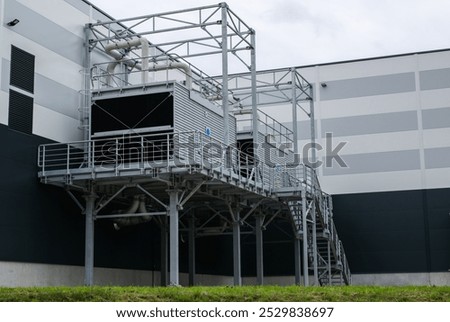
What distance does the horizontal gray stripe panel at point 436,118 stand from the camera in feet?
147

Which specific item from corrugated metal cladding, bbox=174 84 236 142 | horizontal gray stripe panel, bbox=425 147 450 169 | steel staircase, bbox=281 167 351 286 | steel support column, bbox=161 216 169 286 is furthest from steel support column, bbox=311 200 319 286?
horizontal gray stripe panel, bbox=425 147 450 169

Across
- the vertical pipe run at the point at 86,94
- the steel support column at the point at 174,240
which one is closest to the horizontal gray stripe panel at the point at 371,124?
the vertical pipe run at the point at 86,94

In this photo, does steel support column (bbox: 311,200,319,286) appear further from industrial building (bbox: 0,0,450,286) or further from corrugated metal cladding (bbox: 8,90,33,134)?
corrugated metal cladding (bbox: 8,90,33,134)

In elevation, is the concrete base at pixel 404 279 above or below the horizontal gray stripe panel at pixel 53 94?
below

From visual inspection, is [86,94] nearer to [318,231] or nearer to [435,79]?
[318,231]

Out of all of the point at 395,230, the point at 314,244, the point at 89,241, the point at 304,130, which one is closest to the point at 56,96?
the point at 89,241

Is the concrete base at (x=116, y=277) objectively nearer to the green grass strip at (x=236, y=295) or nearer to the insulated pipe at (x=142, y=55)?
the green grass strip at (x=236, y=295)

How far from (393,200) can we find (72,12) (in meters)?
22.0

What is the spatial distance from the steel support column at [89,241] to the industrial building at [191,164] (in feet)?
0.29

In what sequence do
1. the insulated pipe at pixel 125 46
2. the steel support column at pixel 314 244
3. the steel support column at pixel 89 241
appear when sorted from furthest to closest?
the steel support column at pixel 314 244
the insulated pipe at pixel 125 46
the steel support column at pixel 89 241

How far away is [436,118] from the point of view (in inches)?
1768

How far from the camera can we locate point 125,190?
32031 mm

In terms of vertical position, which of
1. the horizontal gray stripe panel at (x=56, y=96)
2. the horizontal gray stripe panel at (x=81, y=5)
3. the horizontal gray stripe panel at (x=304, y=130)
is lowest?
the horizontal gray stripe panel at (x=56, y=96)
